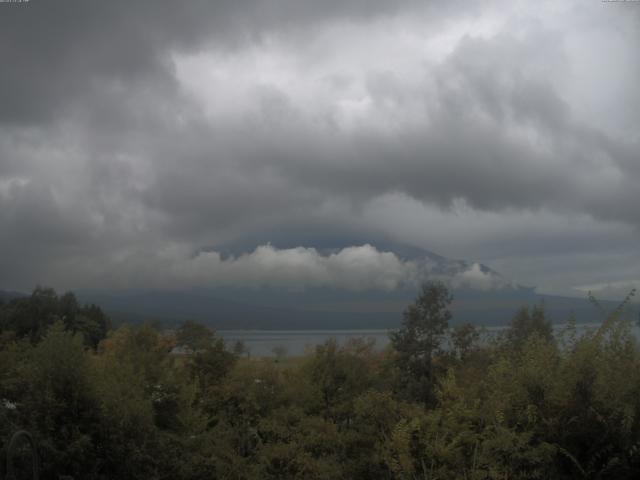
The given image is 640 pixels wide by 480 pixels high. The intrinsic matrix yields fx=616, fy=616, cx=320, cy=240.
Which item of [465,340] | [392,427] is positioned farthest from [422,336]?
[392,427]

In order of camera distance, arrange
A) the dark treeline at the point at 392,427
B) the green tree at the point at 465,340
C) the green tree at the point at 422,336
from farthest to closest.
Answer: the green tree at the point at 465,340 → the green tree at the point at 422,336 → the dark treeline at the point at 392,427

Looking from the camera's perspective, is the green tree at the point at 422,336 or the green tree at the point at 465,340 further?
the green tree at the point at 465,340

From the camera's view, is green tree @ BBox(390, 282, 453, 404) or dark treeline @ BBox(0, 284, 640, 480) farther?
green tree @ BBox(390, 282, 453, 404)

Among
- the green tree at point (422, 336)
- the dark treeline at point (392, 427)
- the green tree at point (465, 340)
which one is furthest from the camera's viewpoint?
the green tree at point (465, 340)

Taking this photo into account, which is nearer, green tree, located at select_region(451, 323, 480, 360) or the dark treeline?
the dark treeline

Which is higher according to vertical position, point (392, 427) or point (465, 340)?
point (465, 340)

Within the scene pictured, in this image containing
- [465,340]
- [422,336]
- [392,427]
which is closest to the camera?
[392,427]

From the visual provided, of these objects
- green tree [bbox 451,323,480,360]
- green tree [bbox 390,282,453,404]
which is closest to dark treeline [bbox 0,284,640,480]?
green tree [bbox 390,282,453,404]

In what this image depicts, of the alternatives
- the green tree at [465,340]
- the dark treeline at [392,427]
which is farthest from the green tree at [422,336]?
the dark treeline at [392,427]

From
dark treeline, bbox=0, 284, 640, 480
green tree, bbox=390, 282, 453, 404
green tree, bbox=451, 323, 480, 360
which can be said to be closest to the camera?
dark treeline, bbox=0, 284, 640, 480

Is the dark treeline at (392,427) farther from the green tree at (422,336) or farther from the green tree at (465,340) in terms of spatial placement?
the green tree at (465,340)

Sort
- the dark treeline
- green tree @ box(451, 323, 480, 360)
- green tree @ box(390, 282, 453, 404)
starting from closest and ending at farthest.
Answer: the dark treeline → green tree @ box(390, 282, 453, 404) → green tree @ box(451, 323, 480, 360)

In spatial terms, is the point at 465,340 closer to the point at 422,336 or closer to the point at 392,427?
the point at 422,336

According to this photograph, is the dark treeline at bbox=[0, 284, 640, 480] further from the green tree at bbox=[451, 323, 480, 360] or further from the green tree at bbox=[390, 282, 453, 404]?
the green tree at bbox=[451, 323, 480, 360]
